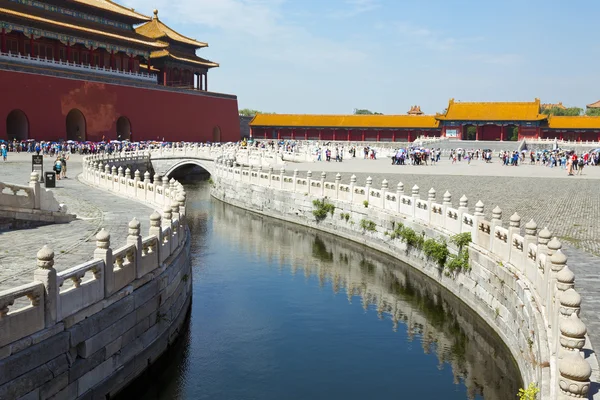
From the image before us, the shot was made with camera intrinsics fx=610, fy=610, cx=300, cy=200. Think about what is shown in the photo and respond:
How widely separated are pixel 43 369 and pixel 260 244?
552 inches

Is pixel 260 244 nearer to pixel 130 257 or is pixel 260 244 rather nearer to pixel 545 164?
pixel 130 257

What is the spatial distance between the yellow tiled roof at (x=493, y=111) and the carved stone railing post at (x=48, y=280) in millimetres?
53937

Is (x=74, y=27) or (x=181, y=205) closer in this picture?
Result: (x=181, y=205)

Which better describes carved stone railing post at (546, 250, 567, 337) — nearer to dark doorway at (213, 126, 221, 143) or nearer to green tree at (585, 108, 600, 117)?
dark doorway at (213, 126, 221, 143)

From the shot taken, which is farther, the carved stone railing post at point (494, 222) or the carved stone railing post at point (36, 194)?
the carved stone railing post at point (36, 194)

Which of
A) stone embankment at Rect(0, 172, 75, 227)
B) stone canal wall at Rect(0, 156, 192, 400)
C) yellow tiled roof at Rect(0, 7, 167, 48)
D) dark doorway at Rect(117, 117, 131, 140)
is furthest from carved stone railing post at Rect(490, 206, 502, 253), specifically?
dark doorway at Rect(117, 117, 131, 140)

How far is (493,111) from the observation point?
5794 cm

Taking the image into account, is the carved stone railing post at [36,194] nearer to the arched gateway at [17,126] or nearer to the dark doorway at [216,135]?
the arched gateway at [17,126]

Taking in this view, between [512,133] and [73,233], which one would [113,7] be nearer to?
[512,133]

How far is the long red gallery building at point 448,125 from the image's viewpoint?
2215 inches

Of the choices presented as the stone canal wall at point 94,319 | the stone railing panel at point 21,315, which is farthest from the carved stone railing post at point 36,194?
the stone railing panel at point 21,315

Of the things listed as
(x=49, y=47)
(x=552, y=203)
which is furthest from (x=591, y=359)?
(x=49, y=47)

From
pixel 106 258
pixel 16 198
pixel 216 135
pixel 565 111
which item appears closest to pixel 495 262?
pixel 106 258

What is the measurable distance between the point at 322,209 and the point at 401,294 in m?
7.46
